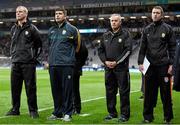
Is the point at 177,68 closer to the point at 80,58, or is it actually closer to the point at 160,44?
the point at 160,44

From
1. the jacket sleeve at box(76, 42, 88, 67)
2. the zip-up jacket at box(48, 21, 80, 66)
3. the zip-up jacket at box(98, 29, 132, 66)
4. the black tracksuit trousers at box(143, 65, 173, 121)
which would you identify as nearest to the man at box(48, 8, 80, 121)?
the zip-up jacket at box(48, 21, 80, 66)

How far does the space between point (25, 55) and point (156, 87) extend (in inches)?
103

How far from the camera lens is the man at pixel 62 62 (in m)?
9.07

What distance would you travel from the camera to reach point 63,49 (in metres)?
9.08

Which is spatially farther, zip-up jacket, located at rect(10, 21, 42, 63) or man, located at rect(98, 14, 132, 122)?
zip-up jacket, located at rect(10, 21, 42, 63)

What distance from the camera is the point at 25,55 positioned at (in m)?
9.52

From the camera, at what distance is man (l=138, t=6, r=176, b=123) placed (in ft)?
28.6

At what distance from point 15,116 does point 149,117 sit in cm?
265

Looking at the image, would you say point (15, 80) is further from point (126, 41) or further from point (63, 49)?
point (126, 41)

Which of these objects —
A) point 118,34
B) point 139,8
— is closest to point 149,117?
point 118,34

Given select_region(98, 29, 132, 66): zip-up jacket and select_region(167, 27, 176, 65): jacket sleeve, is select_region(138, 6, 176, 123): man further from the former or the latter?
select_region(98, 29, 132, 66): zip-up jacket

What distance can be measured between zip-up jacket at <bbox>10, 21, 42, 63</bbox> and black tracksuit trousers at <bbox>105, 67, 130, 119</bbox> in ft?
5.01

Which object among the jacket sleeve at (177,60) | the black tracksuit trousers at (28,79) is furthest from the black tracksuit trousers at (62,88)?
the jacket sleeve at (177,60)

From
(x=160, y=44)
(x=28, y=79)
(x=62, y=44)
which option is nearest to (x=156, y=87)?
(x=160, y=44)
